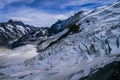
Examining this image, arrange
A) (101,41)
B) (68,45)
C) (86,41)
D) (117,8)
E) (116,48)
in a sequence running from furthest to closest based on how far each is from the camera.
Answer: (117,8) < (68,45) < (86,41) < (101,41) < (116,48)

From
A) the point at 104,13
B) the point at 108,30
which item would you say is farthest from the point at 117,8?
the point at 108,30

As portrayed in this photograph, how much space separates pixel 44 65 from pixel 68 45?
9717 mm

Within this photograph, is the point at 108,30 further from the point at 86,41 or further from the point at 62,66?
the point at 62,66

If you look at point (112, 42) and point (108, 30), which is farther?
point (108, 30)

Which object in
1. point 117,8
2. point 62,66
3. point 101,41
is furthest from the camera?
point 117,8

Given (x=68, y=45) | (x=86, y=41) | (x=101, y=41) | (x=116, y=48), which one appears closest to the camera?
(x=116, y=48)

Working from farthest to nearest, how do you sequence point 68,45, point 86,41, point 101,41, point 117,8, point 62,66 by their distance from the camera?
point 117,8 < point 68,45 < point 86,41 < point 101,41 < point 62,66

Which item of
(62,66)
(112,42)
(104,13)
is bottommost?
(62,66)

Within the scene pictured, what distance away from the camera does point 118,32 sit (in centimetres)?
5800

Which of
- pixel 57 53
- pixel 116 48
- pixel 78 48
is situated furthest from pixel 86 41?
pixel 116 48

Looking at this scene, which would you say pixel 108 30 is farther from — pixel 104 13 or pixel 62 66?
pixel 104 13

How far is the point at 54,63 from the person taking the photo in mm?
60375

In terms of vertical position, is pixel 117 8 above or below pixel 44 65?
above

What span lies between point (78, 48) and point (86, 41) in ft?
9.65
